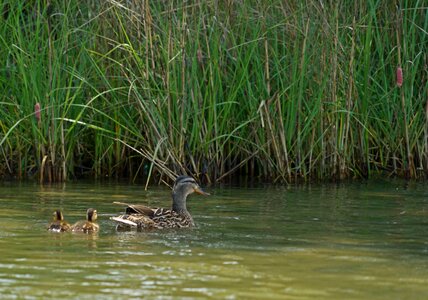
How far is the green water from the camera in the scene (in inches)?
301

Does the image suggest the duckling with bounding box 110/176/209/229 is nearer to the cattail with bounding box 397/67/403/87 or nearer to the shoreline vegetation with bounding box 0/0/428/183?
the shoreline vegetation with bounding box 0/0/428/183

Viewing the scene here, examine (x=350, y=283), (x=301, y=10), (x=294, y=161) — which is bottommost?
(x=350, y=283)

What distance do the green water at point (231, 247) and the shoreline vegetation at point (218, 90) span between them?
633 mm

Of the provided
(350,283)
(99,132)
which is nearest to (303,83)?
(99,132)

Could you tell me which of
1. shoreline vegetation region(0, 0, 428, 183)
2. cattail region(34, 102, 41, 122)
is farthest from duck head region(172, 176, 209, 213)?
cattail region(34, 102, 41, 122)

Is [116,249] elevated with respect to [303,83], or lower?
lower

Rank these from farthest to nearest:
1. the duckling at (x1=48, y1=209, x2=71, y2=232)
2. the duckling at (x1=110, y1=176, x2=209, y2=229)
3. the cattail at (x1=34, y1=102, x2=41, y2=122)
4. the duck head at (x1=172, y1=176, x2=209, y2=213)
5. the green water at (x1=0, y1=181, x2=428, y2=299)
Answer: the cattail at (x1=34, y1=102, x2=41, y2=122) → the duck head at (x1=172, y1=176, x2=209, y2=213) → the duckling at (x1=110, y1=176, x2=209, y2=229) → the duckling at (x1=48, y1=209, x2=71, y2=232) → the green water at (x1=0, y1=181, x2=428, y2=299)

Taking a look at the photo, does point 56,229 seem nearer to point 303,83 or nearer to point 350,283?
point 350,283

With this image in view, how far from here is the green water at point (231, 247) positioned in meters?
7.63

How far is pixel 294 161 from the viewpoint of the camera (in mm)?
14352

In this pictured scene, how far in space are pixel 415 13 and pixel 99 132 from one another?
4064 mm

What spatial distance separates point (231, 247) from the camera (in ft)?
31.0

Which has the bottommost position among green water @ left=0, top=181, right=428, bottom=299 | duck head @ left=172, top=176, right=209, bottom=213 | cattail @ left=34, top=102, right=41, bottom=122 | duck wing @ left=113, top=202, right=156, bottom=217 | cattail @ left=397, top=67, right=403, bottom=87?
green water @ left=0, top=181, right=428, bottom=299

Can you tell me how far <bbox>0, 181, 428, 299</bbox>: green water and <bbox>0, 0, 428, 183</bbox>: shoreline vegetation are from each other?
63 centimetres
